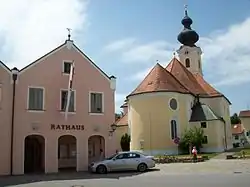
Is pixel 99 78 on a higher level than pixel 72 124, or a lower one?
higher

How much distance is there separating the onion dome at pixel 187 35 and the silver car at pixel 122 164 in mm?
42280

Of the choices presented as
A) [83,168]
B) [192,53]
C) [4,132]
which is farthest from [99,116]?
[192,53]

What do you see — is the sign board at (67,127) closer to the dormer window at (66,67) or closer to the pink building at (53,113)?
the pink building at (53,113)

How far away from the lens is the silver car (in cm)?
2678

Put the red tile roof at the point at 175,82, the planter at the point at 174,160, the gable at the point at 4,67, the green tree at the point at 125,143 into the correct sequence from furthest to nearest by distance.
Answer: the green tree at the point at 125,143
the red tile roof at the point at 175,82
the planter at the point at 174,160
the gable at the point at 4,67

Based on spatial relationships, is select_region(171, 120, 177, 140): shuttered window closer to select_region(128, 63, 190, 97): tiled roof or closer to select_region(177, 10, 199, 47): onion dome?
select_region(128, 63, 190, 97): tiled roof

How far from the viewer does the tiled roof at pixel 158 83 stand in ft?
162

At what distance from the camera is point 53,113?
28.7 metres

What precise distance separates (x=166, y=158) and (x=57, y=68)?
13.9 meters

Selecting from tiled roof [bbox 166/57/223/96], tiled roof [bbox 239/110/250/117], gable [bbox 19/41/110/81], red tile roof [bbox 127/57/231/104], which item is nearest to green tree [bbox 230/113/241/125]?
tiled roof [bbox 239/110/250/117]

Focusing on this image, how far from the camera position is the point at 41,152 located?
29.6 m

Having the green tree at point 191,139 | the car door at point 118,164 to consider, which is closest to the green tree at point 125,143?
the green tree at point 191,139

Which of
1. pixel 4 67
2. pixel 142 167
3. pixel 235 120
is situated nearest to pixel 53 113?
pixel 4 67

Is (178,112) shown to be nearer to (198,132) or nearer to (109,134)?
(198,132)
